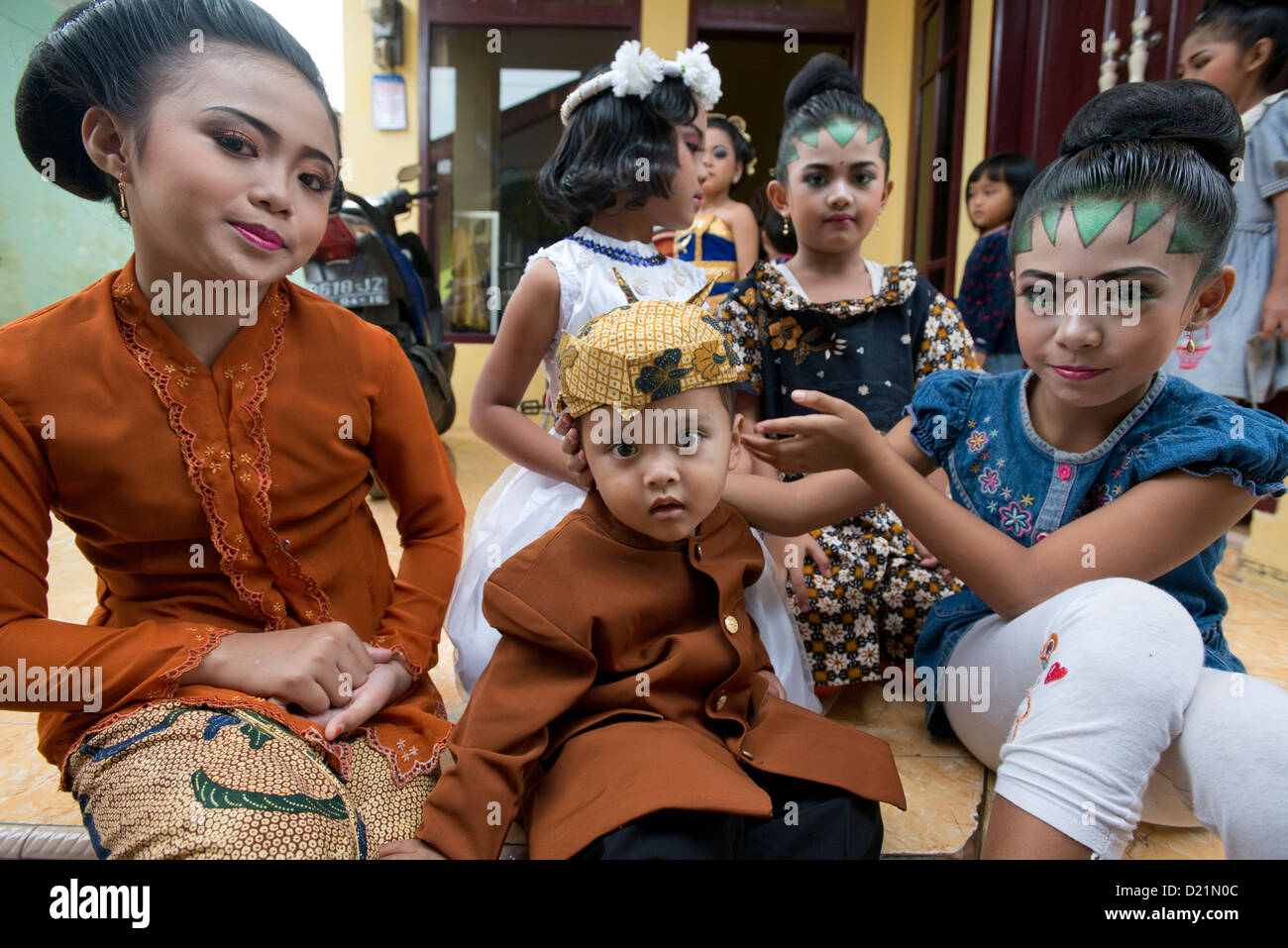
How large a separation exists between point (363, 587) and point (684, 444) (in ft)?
1.86

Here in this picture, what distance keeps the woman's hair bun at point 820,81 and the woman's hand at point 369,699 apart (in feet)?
4.84

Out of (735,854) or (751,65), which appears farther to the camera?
(751,65)

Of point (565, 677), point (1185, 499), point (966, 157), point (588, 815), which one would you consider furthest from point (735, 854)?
point (966, 157)

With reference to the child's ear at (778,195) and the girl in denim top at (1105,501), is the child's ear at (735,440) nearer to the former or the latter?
the girl in denim top at (1105,501)

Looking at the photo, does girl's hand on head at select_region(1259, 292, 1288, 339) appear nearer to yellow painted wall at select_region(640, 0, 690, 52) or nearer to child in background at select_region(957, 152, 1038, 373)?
child in background at select_region(957, 152, 1038, 373)

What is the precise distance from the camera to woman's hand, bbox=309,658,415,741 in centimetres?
110

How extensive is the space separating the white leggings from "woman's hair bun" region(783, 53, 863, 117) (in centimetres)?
130

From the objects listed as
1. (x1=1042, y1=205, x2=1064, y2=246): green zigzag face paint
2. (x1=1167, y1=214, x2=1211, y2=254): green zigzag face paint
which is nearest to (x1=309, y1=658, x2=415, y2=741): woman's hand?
(x1=1042, y1=205, x2=1064, y2=246): green zigzag face paint

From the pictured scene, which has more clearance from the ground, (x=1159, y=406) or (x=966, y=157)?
(x=966, y=157)

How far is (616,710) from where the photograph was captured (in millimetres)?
1089
